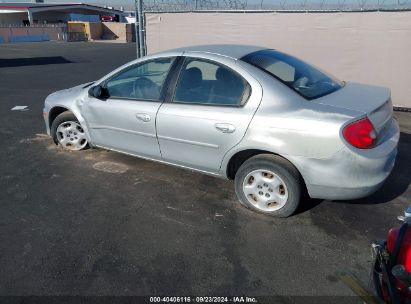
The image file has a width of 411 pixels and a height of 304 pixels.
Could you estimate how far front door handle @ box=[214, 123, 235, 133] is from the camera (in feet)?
11.2

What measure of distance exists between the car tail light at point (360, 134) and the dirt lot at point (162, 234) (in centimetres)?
89

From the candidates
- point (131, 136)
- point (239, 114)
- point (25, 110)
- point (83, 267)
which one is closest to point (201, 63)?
point (239, 114)

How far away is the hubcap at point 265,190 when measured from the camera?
338 centimetres

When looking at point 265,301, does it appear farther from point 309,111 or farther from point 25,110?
point 25,110

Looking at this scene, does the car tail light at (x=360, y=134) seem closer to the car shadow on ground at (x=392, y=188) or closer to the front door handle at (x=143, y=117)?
the car shadow on ground at (x=392, y=188)

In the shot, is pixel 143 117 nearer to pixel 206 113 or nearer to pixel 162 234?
pixel 206 113

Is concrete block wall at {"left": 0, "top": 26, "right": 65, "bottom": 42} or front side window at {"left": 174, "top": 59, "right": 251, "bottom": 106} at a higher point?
front side window at {"left": 174, "top": 59, "right": 251, "bottom": 106}

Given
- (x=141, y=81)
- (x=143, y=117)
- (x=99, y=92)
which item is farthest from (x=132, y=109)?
(x=99, y=92)

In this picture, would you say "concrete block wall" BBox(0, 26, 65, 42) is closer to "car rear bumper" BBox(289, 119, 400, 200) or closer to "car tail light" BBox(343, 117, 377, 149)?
"car rear bumper" BBox(289, 119, 400, 200)

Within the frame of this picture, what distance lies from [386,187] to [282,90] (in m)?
1.96

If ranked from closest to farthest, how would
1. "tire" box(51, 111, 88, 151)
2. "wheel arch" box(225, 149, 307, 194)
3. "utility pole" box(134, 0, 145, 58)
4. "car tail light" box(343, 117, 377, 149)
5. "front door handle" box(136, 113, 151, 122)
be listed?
"car tail light" box(343, 117, 377, 149) < "wheel arch" box(225, 149, 307, 194) < "front door handle" box(136, 113, 151, 122) < "tire" box(51, 111, 88, 151) < "utility pole" box(134, 0, 145, 58)

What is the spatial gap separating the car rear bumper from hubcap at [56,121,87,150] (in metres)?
3.24

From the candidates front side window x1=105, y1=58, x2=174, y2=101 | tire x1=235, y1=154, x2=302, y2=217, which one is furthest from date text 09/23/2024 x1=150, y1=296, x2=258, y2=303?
front side window x1=105, y1=58, x2=174, y2=101

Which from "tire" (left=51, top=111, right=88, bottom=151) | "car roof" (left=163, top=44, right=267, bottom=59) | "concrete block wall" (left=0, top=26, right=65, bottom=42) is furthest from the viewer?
"concrete block wall" (left=0, top=26, right=65, bottom=42)
